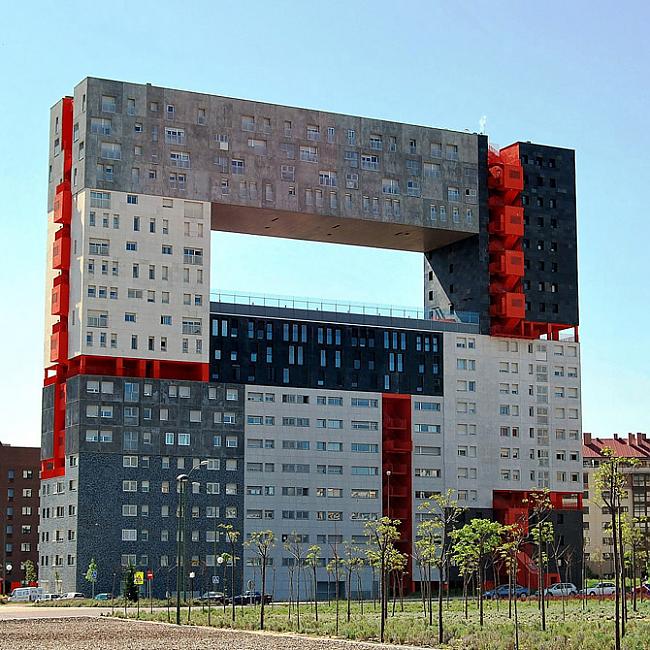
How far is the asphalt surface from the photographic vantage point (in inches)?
2276

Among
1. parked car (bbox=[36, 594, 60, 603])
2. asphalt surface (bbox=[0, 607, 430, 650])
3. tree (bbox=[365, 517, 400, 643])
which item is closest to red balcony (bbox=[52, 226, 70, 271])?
parked car (bbox=[36, 594, 60, 603])

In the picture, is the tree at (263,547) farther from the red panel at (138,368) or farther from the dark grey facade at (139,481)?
the red panel at (138,368)

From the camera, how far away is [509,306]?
146375 mm

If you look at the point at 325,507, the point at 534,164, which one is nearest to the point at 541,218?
the point at 534,164

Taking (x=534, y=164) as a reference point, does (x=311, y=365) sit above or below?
below

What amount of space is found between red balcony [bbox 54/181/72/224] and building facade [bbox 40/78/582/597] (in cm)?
30

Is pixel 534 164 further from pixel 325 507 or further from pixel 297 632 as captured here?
pixel 297 632

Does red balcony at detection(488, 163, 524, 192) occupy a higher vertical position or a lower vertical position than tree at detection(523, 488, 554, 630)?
higher

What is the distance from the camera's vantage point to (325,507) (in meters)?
140

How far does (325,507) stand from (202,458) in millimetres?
14781

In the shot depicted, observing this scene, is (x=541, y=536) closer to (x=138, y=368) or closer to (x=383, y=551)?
(x=383, y=551)

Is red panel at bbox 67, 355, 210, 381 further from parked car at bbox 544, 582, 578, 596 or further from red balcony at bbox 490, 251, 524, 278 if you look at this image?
parked car at bbox 544, 582, 578, 596

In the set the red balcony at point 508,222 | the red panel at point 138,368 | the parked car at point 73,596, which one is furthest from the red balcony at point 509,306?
the parked car at point 73,596

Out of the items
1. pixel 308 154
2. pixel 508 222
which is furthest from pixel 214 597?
pixel 508 222
